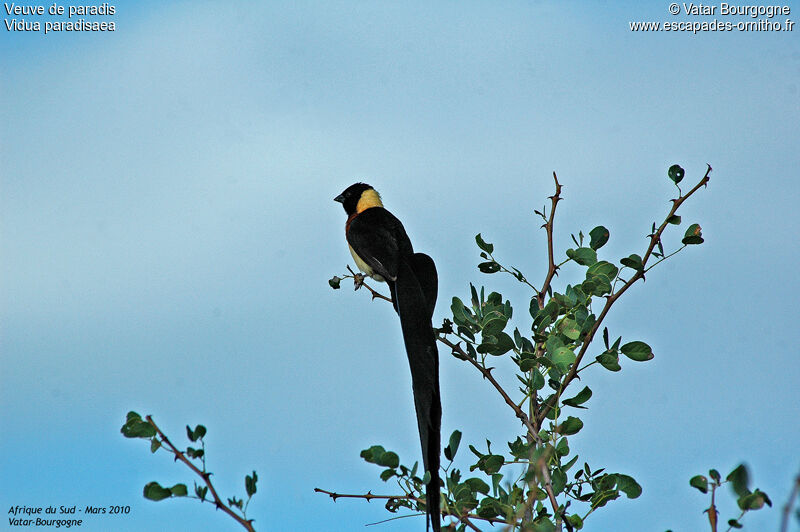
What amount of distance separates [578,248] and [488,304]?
331mm

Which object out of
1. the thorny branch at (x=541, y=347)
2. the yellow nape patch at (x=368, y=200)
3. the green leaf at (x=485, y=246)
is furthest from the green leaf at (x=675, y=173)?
the yellow nape patch at (x=368, y=200)

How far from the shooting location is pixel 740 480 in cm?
130

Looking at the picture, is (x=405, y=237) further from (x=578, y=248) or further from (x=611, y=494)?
(x=611, y=494)

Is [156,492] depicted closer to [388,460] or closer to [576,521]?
[388,460]

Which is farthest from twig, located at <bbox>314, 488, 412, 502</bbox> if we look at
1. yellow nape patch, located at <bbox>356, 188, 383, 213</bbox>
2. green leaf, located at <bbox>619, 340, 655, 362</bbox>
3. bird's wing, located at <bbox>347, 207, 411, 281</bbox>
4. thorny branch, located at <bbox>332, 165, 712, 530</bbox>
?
yellow nape patch, located at <bbox>356, 188, 383, 213</bbox>

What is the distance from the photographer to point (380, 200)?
496 cm

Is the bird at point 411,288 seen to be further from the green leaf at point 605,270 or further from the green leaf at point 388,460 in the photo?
the green leaf at point 605,270

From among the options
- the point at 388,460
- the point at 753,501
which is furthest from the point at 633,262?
the point at 753,501

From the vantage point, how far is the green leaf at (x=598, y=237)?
2.45 m

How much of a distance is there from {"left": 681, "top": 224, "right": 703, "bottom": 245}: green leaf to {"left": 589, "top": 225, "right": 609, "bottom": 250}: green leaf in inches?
9.6

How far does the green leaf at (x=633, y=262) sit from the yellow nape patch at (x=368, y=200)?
2.69 meters

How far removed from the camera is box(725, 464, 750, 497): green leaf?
130 cm

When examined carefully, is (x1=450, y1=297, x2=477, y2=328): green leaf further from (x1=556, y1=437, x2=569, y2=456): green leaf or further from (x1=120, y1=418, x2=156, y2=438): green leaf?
(x1=120, y1=418, x2=156, y2=438): green leaf

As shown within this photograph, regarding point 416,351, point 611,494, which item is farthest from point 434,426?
point 611,494
